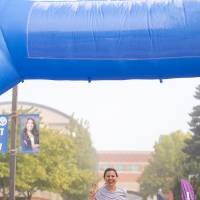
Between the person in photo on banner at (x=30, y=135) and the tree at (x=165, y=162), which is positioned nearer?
the person in photo on banner at (x=30, y=135)

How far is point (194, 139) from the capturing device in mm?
41125

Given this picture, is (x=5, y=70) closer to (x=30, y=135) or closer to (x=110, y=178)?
(x=110, y=178)

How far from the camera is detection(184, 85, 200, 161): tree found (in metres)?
40.3

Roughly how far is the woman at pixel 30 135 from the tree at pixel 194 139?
26879 millimetres

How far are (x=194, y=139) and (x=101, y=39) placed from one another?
115 feet

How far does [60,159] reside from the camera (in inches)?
1115

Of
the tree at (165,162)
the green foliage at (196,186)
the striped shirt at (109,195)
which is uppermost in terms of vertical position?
the tree at (165,162)

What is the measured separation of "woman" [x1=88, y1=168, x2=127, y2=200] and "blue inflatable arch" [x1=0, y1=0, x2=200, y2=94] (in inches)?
63.1

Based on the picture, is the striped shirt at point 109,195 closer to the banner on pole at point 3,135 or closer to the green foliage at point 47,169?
the banner on pole at point 3,135

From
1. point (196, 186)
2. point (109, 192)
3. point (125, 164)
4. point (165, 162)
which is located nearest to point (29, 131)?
point (109, 192)

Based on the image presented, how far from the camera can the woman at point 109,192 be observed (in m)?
6.29

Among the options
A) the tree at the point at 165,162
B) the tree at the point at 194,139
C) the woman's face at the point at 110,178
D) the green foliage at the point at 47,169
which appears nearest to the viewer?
the woman's face at the point at 110,178

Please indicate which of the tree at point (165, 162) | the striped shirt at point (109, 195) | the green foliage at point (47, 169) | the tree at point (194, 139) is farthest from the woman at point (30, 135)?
the tree at point (165, 162)

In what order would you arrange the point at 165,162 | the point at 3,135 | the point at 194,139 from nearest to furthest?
the point at 3,135
the point at 194,139
the point at 165,162
